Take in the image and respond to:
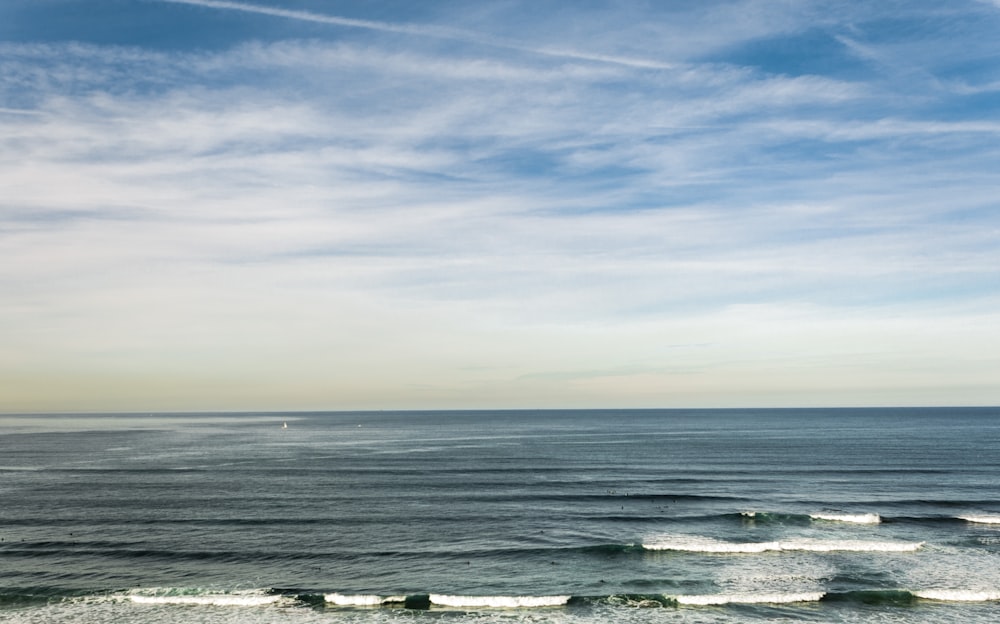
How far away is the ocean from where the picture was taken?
3528 cm

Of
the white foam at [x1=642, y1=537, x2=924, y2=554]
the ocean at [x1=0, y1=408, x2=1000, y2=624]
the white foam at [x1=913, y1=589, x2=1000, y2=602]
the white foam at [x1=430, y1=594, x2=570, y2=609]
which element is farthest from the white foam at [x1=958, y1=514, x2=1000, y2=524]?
the white foam at [x1=430, y1=594, x2=570, y2=609]

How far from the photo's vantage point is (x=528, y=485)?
242 ft

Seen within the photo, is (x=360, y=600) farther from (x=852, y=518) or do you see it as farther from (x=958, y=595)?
(x=852, y=518)

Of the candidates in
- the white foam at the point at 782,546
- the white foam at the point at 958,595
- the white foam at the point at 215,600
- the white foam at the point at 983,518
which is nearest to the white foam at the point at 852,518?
the white foam at the point at 983,518

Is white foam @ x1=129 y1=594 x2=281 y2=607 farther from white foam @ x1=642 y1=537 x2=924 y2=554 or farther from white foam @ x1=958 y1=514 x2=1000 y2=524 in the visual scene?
white foam @ x1=958 y1=514 x2=1000 y2=524

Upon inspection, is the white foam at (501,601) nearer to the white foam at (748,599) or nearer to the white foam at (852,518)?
the white foam at (748,599)

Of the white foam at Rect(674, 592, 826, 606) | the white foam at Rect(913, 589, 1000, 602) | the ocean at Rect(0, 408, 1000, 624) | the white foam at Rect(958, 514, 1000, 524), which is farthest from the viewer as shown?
the white foam at Rect(958, 514, 1000, 524)

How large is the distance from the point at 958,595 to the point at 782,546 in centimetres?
1148

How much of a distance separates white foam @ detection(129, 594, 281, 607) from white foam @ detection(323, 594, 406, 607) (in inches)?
114

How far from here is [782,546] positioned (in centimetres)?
4600

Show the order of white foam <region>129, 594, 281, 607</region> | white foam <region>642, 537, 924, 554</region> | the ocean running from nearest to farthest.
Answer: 1. the ocean
2. white foam <region>129, 594, 281, 607</region>
3. white foam <region>642, 537, 924, 554</region>

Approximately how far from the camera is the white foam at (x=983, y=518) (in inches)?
2076

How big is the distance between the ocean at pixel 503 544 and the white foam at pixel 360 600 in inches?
4.6

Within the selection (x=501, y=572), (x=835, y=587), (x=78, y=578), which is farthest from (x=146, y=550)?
(x=835, y=587)
